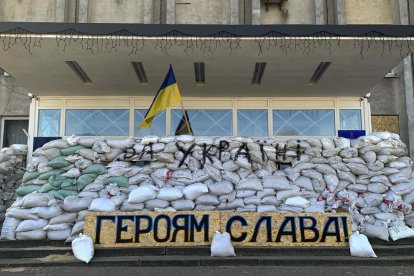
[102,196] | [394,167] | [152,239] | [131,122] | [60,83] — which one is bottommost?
[152,239]

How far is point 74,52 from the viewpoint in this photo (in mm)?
7496

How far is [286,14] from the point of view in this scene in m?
13.3

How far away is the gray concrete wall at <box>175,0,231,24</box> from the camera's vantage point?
1314 cm

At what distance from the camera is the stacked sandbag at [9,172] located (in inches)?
357

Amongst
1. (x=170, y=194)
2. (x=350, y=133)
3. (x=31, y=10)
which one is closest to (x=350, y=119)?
(x=350, y=133)

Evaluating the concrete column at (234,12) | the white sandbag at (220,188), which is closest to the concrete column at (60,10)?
the concrete column at (234,12)

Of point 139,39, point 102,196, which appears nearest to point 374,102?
point 139,39

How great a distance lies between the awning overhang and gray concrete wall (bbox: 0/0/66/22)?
4.74 meters

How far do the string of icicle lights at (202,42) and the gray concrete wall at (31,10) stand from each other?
645cm

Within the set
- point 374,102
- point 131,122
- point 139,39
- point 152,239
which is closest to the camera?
point 152,239

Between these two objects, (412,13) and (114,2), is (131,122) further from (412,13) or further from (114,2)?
(412,13)

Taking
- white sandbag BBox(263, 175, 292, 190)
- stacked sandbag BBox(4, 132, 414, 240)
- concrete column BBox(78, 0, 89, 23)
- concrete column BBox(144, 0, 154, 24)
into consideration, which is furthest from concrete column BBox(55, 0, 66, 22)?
white sandbag BBox(263, 175, 292, 190)

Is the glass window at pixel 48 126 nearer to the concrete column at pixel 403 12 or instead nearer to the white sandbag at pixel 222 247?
the white sandbag at pixel 222 247

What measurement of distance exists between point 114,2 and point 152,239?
31.1 ft
